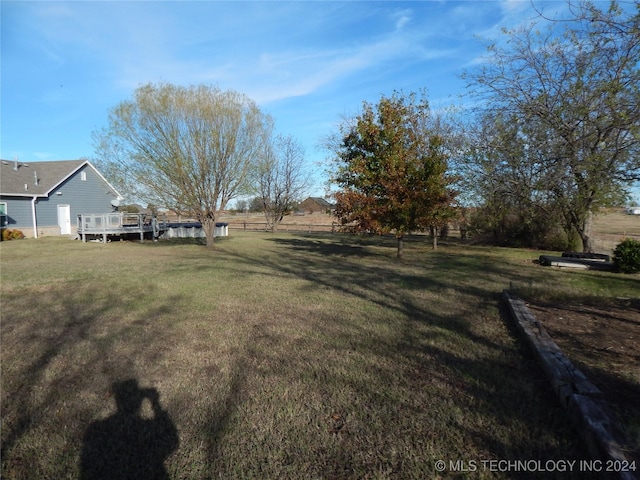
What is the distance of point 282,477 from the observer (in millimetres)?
2350

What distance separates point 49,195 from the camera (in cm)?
2328

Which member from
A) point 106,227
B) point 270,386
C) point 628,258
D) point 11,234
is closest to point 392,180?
point 628,258

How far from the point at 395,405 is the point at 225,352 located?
7.40ft

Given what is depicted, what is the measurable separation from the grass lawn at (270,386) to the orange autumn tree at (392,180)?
5.71 metres

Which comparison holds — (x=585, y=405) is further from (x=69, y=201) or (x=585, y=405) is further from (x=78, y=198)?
(x=78, y=198)

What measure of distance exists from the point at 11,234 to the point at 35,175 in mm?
5050

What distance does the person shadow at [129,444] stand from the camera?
2439 mm

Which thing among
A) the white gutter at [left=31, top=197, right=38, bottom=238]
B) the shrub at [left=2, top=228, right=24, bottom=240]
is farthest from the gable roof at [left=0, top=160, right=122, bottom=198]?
the shrub at [left=2, top=228, right=24, bottom=240]

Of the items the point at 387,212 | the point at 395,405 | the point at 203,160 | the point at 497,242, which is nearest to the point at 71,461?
the point at 395,405

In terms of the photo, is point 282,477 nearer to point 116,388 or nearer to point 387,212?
point 116,388

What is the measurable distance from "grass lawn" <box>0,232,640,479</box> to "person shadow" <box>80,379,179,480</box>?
15 mm

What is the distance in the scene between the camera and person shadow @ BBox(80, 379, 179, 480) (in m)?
2.44

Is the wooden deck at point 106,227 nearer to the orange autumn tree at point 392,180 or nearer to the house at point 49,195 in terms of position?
the house at point 49,195

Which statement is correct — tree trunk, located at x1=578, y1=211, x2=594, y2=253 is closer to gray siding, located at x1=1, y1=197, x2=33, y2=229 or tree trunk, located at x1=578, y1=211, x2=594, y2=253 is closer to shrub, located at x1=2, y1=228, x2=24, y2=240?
shrub, located at x1=2, y1=228, x2=24, y2=240
